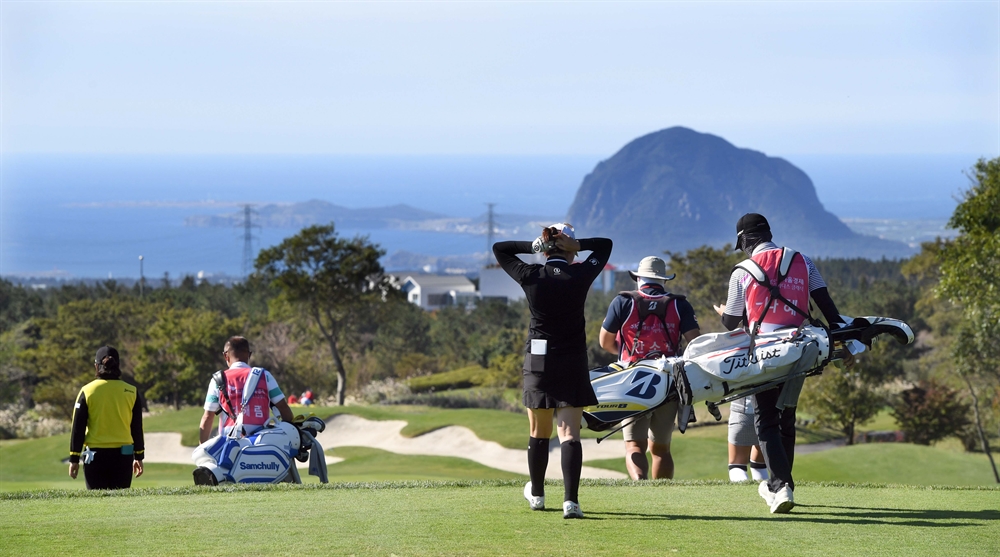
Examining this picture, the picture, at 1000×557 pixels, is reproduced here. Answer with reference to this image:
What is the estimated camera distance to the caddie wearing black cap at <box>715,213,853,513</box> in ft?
23.9

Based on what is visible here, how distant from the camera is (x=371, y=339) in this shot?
5338cm

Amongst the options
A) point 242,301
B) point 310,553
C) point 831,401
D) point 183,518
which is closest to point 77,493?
point 183,518

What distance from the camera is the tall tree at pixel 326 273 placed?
3822 cm

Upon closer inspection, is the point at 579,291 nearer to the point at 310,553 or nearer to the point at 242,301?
the point at 310,553

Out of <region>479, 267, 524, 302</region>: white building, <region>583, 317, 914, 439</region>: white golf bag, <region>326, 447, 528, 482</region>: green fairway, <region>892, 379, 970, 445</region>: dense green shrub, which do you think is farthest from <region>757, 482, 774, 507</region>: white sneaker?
<region>479, 267, 524, 302</region>: white building

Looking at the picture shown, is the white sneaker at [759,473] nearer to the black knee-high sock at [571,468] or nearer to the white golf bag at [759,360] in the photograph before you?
the white golf bag at [759,360]

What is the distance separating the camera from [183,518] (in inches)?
278

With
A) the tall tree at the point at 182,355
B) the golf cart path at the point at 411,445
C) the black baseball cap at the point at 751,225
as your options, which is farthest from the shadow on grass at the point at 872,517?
the tall tree at the point at 182,355

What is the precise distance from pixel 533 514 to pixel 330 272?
3224 cm

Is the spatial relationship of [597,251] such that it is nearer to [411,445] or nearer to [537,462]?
[537,462]

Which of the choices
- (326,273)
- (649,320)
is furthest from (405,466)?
(326,273)

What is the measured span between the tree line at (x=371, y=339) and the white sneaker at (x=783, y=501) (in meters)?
18.2

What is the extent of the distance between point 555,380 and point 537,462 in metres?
0.60

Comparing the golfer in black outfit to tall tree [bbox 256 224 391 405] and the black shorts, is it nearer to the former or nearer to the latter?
the black shorts
